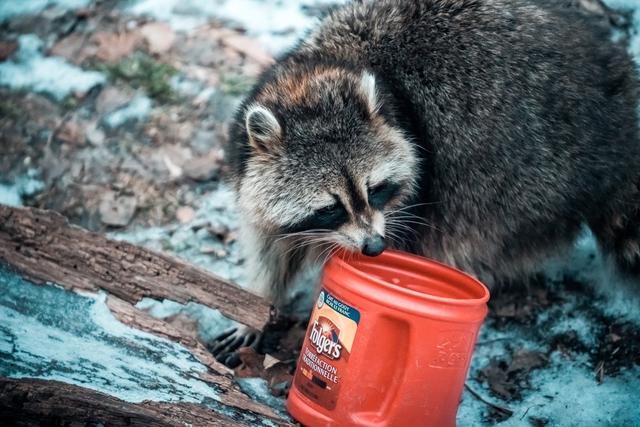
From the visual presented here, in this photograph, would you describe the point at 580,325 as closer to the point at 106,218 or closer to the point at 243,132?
the point at 243,132

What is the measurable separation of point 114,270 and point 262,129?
2.36 ft

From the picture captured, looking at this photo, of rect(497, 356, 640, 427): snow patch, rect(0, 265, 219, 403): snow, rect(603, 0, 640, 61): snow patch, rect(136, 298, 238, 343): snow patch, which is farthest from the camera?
rect(603, 0, 640, 61): snow patch

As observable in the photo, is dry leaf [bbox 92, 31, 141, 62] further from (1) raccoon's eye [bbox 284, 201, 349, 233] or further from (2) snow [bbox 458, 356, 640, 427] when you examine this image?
(2) snow [bbox 458, 356, 640, 427]

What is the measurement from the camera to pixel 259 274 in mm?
2854

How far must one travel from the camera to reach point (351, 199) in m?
2.32

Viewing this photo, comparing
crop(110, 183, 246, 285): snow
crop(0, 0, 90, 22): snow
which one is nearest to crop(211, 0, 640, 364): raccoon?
crop(110, 183, 246, 285): snow

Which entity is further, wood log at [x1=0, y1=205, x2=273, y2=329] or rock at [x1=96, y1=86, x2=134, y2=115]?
rock at [x1=96, y1=86, x2=134, y2=115]

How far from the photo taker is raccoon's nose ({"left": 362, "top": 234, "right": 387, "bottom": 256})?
2.23 metres

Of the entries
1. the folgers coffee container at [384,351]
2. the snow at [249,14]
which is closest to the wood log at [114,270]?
the folgers coffee container at [384,351]

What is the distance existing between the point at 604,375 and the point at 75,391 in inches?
67.0

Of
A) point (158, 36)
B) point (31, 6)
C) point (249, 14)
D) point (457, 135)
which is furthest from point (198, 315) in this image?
point (31, 6)

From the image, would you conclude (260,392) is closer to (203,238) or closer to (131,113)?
(203,238)

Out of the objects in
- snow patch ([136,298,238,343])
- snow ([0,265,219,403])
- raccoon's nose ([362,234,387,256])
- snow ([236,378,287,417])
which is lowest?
snow patch ([136,298,238,343])

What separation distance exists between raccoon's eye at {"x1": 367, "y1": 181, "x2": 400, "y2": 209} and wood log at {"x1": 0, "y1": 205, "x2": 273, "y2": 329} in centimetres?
53
